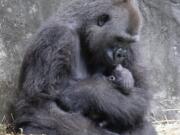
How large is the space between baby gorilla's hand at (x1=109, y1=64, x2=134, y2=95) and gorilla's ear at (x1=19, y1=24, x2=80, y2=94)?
35cm

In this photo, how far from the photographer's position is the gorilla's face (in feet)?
17.6

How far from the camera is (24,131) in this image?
508 centimetres

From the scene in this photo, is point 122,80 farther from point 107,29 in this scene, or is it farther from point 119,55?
point 107,29

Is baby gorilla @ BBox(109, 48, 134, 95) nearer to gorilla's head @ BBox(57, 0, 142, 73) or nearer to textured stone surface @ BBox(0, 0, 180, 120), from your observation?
gorilla's head @ BBox(57, 0, 142, 73)

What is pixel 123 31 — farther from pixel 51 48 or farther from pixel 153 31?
pixel 153 31

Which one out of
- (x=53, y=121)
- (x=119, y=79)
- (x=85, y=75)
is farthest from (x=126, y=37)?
(x=53, y=121)

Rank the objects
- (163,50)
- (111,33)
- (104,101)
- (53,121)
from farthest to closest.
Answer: (163,50), (111,33), (104,101), (53,121)

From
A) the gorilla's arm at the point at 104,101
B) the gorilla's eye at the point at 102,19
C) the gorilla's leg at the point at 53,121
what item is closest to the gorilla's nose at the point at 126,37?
the gorilla's eye at the point at 102,19

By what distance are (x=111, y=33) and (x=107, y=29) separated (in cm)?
5

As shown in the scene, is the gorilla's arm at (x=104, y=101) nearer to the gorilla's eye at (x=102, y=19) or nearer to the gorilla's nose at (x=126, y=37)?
the gorilla's nose at (x=126, y=37)

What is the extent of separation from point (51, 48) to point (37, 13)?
1209mm

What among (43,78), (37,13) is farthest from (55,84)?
(37,13)

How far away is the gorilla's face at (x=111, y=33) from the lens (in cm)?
538

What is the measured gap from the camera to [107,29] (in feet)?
17.7
